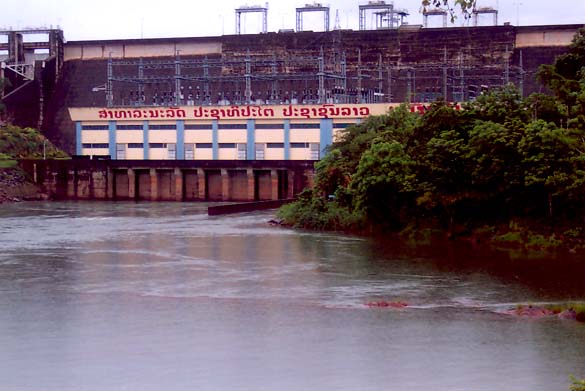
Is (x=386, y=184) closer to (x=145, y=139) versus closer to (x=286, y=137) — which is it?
(x=286, y=137)

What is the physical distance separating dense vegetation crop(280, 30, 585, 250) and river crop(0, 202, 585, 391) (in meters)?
2.18

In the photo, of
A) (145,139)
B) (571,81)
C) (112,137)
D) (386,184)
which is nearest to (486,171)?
(386,184)

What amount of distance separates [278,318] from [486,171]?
1674 cm

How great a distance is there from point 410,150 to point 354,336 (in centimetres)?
2153

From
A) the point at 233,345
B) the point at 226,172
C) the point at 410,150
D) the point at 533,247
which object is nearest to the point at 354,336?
the point at 233,345

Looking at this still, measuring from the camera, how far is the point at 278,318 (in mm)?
23734

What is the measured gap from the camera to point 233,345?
20719mm

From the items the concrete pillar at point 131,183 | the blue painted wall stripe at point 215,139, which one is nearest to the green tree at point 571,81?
the blue painted wall stripe at point 215,139

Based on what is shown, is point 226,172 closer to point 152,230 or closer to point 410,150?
point 152,230

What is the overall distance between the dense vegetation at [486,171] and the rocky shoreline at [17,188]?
3146cm

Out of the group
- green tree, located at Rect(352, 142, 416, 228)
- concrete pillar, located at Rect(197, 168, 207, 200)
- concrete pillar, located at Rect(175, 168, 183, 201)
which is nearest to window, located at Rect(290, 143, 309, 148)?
concrete pillar, located at Rect(197, 168, 207, 200)

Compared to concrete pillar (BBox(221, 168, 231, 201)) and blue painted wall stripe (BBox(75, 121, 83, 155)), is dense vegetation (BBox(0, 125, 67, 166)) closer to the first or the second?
blue painted wall stripe (BBox(75, 121, 83, 155))

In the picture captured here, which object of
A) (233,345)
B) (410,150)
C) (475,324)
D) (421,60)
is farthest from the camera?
(421,60)

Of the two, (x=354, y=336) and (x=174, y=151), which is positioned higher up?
(x=174, y=151)
